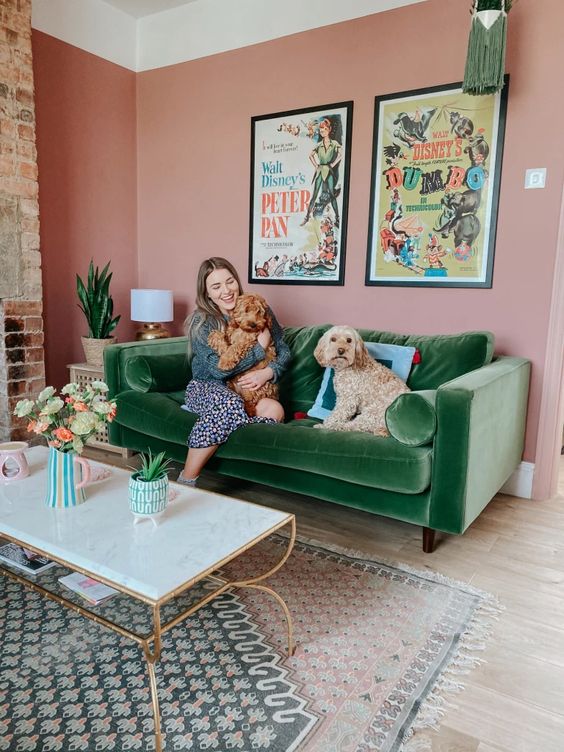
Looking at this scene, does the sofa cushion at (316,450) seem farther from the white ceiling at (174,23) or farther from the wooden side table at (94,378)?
the white ceiling at (174,23)

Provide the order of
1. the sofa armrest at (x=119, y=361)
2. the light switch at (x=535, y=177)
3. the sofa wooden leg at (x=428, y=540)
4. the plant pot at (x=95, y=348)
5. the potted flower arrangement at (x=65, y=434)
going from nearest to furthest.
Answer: the potted flower arrangement at (x=65, y=434), the sofa wooden leg at (x=428, y=540), the light switch at (x=535, y=177), the sofa armrest at (x=119, y=361), the plant pot at (x=95, y=348)

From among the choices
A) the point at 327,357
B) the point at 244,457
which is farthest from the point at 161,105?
the point at 244,457

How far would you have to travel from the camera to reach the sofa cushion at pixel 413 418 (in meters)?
2.00

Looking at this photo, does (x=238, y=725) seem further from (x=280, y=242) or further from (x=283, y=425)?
(x=280, y=242)

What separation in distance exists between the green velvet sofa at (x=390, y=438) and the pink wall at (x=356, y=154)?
0.35m

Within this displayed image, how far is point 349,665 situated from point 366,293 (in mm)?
2102

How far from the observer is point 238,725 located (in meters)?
1.28

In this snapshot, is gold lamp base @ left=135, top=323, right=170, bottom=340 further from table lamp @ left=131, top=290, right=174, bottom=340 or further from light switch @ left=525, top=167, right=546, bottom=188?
light switch @ left=525, top=167, right=546, bottom=188

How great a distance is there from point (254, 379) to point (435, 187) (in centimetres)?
138

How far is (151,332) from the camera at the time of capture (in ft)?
12.0

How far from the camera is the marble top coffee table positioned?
1.20m

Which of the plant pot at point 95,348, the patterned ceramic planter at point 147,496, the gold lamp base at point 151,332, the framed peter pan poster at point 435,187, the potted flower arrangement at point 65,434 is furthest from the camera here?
the gold lamp base at point 151,332

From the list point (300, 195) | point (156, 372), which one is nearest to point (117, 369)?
point (156, 372)

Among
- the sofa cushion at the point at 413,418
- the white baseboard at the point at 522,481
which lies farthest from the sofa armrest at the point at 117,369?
the white baseboard at the point at 522,481
